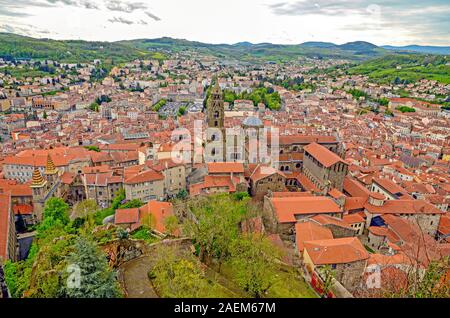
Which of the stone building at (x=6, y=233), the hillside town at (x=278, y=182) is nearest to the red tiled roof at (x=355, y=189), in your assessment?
the hillside town at (x=278, y=182)

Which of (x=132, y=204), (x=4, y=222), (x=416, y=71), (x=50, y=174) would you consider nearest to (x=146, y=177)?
(x=132, y=204)

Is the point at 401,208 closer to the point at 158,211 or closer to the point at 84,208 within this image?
the point at 158,211

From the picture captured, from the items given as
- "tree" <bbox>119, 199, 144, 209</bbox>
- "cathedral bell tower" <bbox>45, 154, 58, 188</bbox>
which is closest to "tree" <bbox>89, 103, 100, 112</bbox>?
"cathedral bell tower" <bbox>45, 154, 58, 188</bbox>

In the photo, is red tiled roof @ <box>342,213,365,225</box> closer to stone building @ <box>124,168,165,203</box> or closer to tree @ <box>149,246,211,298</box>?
stone building @ <box>124,168,165,203</box>

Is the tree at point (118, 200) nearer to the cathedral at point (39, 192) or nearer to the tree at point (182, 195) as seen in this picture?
the tree at point (182, 195)
